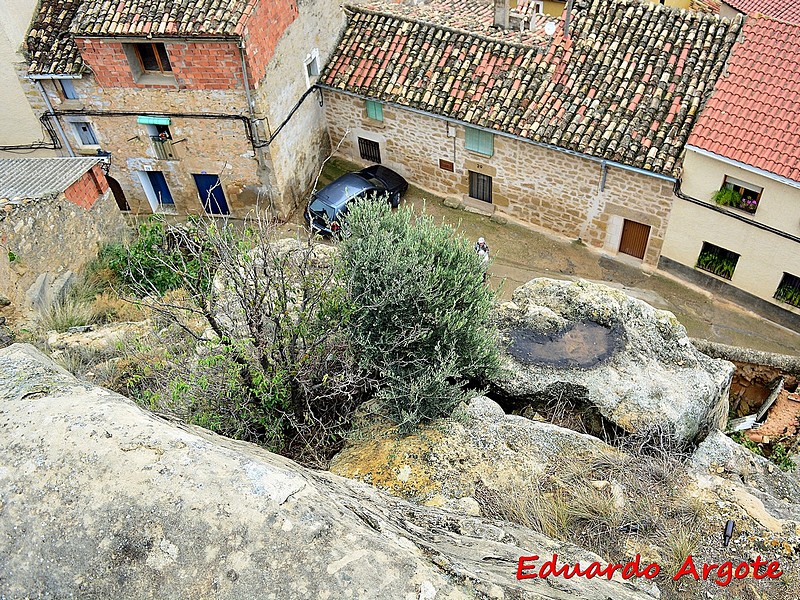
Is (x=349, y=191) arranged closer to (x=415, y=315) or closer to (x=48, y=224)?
(x=48, y=224)

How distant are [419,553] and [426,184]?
1644 centimetres

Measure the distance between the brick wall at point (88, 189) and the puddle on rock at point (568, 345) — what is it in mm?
9120

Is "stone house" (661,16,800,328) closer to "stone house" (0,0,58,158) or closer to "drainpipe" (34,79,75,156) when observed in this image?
"drainpipe" (34,79,75,156)

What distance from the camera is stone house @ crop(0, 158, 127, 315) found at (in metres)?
10.4

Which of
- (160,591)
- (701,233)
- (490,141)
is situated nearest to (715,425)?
(701,233)

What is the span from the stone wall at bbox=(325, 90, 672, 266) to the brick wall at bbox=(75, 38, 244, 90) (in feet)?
13.8

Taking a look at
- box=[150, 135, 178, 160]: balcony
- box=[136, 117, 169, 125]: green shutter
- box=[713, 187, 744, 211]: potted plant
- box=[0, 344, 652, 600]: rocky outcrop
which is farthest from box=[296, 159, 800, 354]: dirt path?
box=[0, 344, 652, 600]: rocky outcrop

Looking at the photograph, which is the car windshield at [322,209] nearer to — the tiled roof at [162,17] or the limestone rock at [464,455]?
the tiled roof at [162,17]

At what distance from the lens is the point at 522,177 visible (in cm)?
1691

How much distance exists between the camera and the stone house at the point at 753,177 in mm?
13234

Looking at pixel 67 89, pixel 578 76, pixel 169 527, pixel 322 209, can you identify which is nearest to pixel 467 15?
pixel 578 76

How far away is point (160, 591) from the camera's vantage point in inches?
113


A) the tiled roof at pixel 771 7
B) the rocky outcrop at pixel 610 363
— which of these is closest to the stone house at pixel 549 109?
the rocky outcrop at pixel 610 363

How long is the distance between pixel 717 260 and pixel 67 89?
683 inches
